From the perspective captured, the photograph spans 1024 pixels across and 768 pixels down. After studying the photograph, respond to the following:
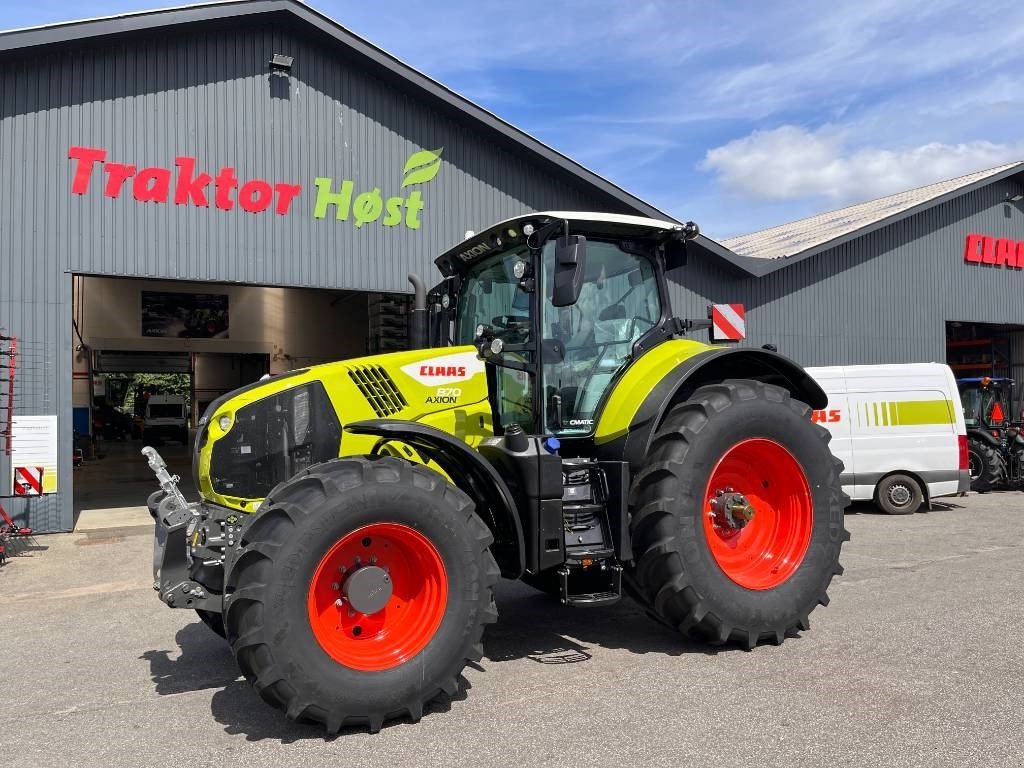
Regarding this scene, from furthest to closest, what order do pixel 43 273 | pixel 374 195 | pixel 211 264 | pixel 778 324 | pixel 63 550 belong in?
pixel 778 324
pixel 374 195
pixel 211 264
pixel 43 273
pixel 63 550

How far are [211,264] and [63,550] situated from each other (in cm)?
396

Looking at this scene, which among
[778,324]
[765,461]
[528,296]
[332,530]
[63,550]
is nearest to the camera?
[332,530]

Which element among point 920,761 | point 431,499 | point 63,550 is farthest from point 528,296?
point 63,550

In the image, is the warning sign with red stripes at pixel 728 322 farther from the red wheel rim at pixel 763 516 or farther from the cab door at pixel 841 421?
the red wheel rim at pixel 763 516

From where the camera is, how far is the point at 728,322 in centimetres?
1403

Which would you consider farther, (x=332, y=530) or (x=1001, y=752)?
(x=332, y=530)

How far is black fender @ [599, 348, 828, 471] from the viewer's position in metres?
4.67

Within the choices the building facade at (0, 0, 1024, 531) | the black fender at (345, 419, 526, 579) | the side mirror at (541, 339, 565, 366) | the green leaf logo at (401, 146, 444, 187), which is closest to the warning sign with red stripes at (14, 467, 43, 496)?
the building facade at (0, 0, 1024, 531)

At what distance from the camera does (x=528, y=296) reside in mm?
4793

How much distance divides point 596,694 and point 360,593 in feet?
4.31

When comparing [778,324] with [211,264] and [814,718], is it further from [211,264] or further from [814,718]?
[814,718]

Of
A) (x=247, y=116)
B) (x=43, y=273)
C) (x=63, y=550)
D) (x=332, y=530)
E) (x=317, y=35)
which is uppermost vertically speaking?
(x=317, y=35)

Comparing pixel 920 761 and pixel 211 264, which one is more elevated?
pixel 211 264

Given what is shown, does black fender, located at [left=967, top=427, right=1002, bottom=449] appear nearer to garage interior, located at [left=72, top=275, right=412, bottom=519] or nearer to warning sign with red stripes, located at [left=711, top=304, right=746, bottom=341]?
warning sign with red stripes, located at [left=711, top=304, right=746, bottom=341]
